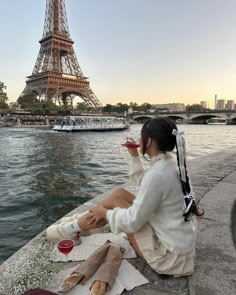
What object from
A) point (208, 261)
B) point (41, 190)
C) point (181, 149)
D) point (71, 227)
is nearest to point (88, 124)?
point (41, 190)

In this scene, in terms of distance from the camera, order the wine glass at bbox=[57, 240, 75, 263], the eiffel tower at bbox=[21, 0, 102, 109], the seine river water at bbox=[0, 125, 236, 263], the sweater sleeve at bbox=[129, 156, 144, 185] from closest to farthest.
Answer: the wine glass at bbox=[57, 240, 75, 263] → the sweater sleeve at bbox=[129, 156, 144, 185] → the seine river water at bbox=[0, 125, 236, 263] → the eiffel tower at bbox=[21, 0, 102, 109]

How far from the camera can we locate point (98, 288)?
210cm

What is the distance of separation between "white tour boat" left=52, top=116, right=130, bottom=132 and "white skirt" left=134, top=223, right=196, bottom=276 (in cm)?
3938

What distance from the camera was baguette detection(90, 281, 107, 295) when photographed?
6.80 feet

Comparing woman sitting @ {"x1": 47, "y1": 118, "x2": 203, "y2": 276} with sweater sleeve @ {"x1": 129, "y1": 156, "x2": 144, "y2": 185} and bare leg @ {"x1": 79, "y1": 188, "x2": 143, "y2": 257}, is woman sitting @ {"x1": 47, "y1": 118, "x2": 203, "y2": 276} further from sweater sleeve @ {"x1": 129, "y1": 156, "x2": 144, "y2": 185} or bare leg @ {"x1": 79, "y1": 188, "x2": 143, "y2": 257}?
sweater sleeve @ {"x1": 129, "y1": 156, "x2": 144, "y2": 185}

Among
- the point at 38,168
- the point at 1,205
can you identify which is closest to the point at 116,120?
the point at 38,168

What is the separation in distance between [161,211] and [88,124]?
42410mm

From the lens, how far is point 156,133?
6.83ft

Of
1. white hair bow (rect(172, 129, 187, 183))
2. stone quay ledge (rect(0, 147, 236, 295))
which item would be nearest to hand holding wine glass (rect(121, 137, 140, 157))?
white hair bow (rect(172, 129, 187, 183))

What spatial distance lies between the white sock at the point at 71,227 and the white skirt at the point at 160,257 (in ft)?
1.93

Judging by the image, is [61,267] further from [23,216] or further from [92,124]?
[92,124]

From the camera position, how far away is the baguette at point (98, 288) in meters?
2.07

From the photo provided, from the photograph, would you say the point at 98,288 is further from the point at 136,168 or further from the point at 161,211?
the point at 136,168

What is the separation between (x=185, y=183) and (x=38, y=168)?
1051 centimetres
